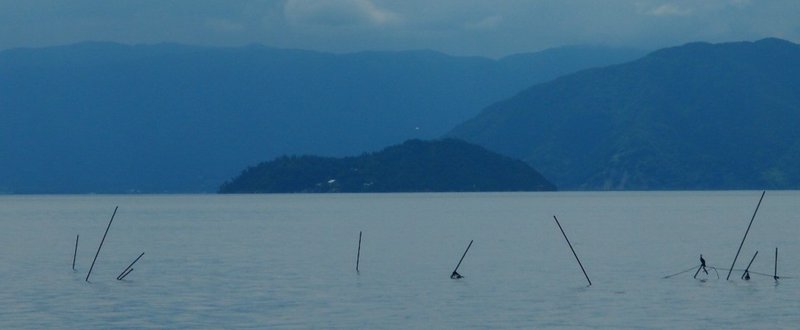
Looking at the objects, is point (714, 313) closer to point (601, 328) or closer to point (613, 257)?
point (601, 328)

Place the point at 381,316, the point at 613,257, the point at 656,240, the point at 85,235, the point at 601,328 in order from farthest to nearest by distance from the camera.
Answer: the point at 85,235
the point at 656,240
the point at 613,257
the point at 381,316
the point at 601,328

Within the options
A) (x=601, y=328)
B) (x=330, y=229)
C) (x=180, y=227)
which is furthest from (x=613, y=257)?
(x=180, y=227)

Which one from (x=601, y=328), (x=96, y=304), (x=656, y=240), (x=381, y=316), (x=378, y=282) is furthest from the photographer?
(x=656, y=240)

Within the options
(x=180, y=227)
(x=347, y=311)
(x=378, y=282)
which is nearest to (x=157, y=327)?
(x=347, y=311)

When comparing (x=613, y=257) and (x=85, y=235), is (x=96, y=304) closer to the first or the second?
(x=613, y=257)

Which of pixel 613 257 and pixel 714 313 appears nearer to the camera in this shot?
pixel 714 313

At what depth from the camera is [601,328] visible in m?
37.6

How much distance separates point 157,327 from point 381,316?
23.2 ft

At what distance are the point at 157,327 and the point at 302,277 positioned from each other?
59.4 feet

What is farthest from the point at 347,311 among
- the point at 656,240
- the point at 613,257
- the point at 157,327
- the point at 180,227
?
the point at 180,227

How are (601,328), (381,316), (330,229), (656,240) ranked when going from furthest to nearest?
(330,229) → (656,240) → (381,316) → (601,328)

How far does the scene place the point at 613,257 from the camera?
69938 millimetres

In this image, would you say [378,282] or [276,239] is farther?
[276,239]

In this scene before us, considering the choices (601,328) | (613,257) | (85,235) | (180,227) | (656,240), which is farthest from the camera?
(180,227)
